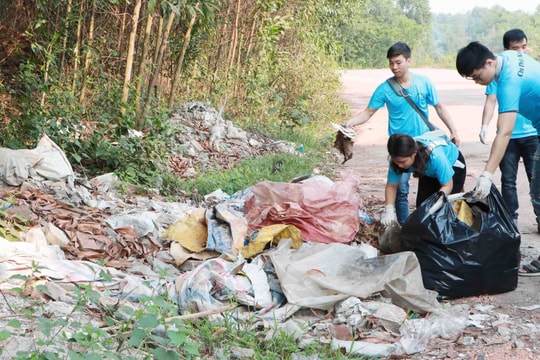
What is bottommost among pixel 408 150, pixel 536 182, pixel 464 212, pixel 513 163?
pixel 464 212

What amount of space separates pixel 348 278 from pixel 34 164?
2.93 meters

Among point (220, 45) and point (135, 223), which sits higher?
point (220, 45)

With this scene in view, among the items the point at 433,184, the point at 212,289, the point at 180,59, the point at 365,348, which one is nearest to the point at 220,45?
the point at 180,59

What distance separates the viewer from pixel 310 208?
200 inches

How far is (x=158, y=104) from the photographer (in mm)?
9430

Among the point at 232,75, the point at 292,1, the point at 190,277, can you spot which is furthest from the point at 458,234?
the point at 292,1

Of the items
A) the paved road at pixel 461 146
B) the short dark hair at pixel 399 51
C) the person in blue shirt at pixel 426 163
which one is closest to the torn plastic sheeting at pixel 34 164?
the person in blue shirt at pixel 426 163

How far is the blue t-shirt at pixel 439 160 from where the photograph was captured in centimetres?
481

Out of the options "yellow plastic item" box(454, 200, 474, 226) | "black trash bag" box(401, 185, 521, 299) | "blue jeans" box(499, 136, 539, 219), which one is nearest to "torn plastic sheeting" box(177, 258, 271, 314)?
"black trash bag" box(401, 185, 521, 299)

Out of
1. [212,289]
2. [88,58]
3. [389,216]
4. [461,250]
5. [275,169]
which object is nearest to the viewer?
[212,289]

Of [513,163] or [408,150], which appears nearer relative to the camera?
[408,150]

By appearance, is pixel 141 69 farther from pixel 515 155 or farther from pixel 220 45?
pixel 515 155

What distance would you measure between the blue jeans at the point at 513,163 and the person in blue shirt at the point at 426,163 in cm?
74

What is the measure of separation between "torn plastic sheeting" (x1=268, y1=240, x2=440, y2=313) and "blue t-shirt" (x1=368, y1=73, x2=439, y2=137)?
4.80 feet
